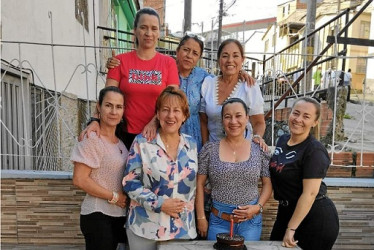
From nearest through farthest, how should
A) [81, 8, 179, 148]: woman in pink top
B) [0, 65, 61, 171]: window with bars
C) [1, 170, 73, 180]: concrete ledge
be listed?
1. [81, 8, 179, 148]: woman in pink top
2. [1, 170, 73, 180]: concrete ledge
3. [0, 65, 61, 171]: window with bars

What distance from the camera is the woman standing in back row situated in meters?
1.87

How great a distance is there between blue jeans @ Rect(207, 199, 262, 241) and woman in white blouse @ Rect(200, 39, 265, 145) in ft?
1.52

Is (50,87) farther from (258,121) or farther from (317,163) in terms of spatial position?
(317,163)

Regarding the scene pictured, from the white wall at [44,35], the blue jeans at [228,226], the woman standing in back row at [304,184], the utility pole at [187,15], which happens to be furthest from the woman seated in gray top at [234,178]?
the utility pole at [187,15]

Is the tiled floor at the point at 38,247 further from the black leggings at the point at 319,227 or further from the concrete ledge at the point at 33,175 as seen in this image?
the black leggings at the point at 319,227

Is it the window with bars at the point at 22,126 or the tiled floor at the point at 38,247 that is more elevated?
the window with bars at the point at 22,126

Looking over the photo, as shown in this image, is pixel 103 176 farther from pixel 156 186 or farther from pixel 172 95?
pixel 172 95

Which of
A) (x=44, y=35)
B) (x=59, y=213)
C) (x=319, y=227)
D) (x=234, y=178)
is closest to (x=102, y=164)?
(x=234, y=178)

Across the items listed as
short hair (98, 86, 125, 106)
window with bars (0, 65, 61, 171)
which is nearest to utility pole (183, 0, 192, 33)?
window with bars (0, 65, 61, 171)

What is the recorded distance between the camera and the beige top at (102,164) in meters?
1.86

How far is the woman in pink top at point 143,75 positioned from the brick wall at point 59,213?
3.34 ft

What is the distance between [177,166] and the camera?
1896 millimetres

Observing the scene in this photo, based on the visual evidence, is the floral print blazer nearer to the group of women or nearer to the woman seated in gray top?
the group of women

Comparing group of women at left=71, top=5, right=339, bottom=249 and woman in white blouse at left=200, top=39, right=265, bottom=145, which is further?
woman in white blouse at left=200, top=39, right=265, bottom=145
